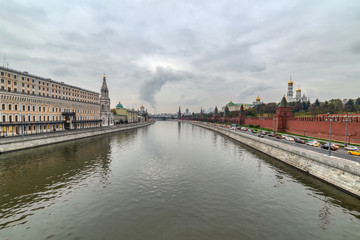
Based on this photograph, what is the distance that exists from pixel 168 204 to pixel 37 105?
65.3 metres

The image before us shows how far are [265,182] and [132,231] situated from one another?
1896 centimetres

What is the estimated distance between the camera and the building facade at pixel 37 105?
4947cm

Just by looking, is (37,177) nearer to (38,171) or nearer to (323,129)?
(38,171)

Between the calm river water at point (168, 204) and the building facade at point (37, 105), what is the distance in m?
30.5

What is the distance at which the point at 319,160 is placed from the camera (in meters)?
24.6

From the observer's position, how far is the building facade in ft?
162

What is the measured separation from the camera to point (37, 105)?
5900 centimetres

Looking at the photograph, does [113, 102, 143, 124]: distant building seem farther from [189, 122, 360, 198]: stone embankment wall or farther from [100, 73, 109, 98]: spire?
[189, 122, 360, 198]: stone embankment wall

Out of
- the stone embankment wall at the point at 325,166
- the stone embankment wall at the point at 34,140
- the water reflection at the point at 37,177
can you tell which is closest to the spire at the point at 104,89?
the stone embankment wall at the point at 34,140

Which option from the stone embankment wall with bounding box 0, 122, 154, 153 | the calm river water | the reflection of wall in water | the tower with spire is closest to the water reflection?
the reflection of wall in water

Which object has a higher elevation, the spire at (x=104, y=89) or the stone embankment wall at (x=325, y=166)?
the spire at (x=104, y=89)

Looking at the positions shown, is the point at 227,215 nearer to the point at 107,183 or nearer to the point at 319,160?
the point at 107,183

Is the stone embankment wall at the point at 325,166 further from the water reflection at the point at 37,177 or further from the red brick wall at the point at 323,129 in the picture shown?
the water reflection at the point at 37,177

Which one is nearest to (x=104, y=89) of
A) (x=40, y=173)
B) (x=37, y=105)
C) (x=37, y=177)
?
(x=37, y=105)
